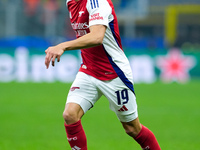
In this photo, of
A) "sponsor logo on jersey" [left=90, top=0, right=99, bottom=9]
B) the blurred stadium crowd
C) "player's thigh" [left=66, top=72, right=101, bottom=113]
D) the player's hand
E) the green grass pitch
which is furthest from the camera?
the blurred stadium crowd

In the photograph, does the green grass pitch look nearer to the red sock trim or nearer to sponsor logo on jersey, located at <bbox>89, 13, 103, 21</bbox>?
the red sock trim

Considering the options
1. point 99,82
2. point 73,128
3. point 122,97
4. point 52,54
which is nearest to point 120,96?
point 122,97

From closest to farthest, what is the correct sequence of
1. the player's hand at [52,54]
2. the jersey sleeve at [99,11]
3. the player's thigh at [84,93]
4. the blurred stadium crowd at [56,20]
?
1. the player's hand at [52,54]
2. the jersey sleeve at [99,11]
3. the player's thigh at [84,93]
4. the blurred stadium crowd at [56,20]

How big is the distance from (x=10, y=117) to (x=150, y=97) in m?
5.72

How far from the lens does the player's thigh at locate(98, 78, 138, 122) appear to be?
4.67 meters

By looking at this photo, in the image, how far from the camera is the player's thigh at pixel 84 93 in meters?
4.64

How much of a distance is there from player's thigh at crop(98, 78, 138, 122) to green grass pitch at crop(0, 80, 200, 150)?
186 cm

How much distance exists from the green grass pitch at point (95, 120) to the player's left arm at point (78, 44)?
2.71 metres

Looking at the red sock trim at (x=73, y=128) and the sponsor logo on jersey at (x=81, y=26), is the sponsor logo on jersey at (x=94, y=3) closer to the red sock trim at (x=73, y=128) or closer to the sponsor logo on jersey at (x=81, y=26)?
the sponsor logo on jersey at (x=81, y=26)

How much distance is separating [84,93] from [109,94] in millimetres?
266

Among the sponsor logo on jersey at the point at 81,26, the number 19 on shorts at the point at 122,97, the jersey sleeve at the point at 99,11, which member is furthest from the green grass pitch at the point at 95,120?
the jersey sleeve at the point at 99,11

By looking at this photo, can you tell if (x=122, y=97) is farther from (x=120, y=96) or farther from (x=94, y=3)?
(x=94, y=3)

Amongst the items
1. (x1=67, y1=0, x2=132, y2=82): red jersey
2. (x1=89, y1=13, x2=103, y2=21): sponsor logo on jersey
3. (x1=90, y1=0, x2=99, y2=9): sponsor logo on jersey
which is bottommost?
(x1=67, y1=0, x2=132, y2=82): red jersey

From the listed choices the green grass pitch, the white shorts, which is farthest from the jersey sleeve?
the green grass pitch
